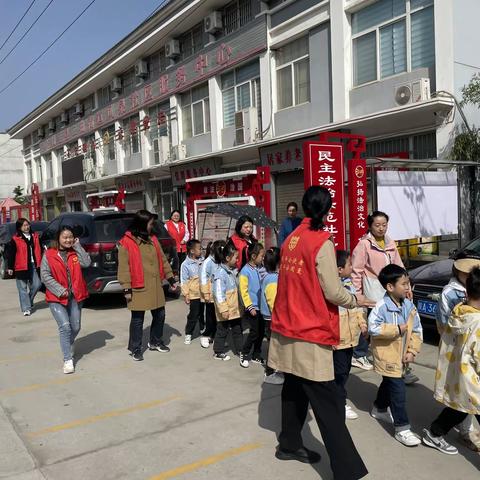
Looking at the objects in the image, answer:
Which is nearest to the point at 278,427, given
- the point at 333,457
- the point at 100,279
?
the point at 333,457

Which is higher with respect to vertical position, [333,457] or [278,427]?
[333,457]

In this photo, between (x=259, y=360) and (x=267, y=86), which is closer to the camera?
(x=259, y=360)

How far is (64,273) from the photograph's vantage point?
5.55m

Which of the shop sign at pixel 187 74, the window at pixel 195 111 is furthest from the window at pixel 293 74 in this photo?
the window at pixel 195 111

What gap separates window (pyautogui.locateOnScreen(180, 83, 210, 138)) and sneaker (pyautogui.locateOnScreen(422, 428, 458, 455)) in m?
14.5

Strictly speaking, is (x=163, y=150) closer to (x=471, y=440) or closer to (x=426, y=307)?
(x=426, y=307)

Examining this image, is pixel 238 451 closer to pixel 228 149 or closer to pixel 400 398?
pixel 400 398

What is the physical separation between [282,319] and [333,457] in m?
0.83

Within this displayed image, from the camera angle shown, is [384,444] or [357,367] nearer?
[384,444]

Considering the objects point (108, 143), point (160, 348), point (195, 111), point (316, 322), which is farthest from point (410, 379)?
point (108, 143)

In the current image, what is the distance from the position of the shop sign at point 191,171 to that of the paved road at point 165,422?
10608mm

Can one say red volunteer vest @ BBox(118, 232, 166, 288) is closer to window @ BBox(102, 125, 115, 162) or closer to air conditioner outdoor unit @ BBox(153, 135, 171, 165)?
air conditioner outdoor unit @ BBox(153, 135, 171, 165)

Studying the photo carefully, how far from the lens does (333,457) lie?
2.94 metres

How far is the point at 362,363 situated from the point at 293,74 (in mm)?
9371
